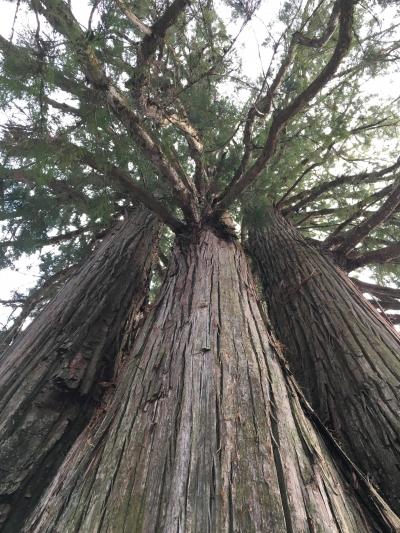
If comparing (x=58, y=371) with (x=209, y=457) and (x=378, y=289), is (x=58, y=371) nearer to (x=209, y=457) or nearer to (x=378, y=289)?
(x=209, y=457)

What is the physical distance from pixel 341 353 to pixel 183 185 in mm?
2121

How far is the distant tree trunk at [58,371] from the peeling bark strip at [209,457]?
2.23 feet

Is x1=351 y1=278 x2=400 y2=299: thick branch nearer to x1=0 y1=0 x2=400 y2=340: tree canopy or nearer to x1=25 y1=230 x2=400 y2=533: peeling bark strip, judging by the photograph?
x1=0 y1=0 x2=400 y2=340: tree canopy

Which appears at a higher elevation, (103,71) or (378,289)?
(378,289)

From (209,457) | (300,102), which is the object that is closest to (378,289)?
(300,102)

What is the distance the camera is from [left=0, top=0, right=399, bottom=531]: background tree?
4.33ft

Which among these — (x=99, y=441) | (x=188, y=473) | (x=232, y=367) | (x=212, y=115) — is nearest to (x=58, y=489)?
(x=99, y=441)

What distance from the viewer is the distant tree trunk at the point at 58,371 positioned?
220 cm

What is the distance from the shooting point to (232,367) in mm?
1792

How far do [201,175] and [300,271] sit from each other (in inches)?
80.8

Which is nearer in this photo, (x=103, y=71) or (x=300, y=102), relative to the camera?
(x=103, y=71)

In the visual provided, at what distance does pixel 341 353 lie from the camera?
270 cm

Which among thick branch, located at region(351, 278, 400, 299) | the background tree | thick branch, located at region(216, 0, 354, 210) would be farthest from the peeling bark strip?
thick branch, located at region(351, 278, 400, 299)

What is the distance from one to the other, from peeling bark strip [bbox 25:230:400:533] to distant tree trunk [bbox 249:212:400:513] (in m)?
0.56
